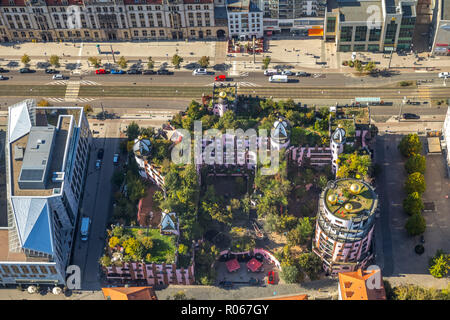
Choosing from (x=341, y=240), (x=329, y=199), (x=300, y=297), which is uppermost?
(x=329, y=199)

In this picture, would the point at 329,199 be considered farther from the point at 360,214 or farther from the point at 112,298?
the point at 112,298

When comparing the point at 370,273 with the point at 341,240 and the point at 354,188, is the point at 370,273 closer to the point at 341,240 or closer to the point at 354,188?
the point at 341,240

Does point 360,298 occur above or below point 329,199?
below

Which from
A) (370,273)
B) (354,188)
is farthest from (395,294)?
(354,188)

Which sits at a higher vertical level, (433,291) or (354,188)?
(354,188)
